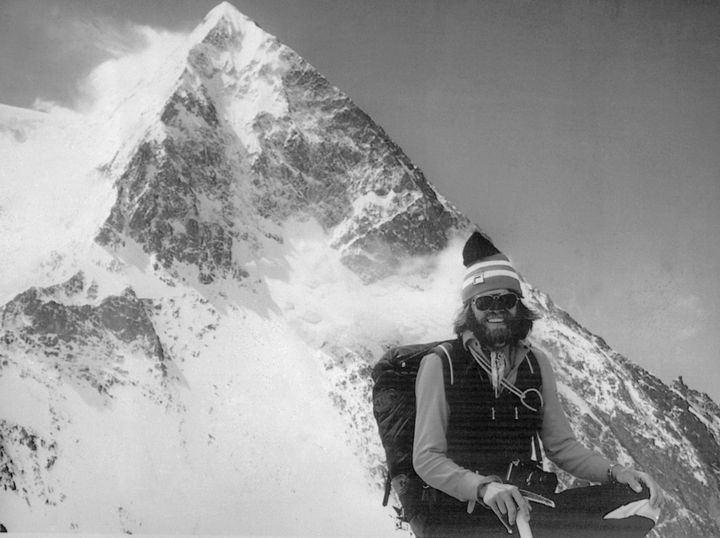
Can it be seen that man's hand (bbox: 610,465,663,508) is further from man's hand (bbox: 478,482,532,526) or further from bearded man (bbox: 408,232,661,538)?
man's hand (bbox: 478,482,532,526)

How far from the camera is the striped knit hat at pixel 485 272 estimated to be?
7.88 ft

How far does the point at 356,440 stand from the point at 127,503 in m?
4.14

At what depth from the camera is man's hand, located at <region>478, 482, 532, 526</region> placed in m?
1.87

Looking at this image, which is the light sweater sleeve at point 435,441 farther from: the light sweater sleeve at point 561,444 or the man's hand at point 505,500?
the light sweater sleeve at point 561,444

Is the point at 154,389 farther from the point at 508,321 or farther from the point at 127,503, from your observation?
the point at 508,321

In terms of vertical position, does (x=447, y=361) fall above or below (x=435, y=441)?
above

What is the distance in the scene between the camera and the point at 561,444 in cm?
231

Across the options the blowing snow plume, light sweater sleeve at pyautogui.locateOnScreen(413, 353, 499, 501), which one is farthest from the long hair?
the blowing snow plume

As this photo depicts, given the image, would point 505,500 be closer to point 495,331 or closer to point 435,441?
point 435,441

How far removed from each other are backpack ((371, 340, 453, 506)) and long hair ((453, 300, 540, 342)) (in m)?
0.09

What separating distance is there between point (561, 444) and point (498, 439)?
0.75 feet

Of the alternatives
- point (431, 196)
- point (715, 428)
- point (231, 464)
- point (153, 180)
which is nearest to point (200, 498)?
point (231, 464)

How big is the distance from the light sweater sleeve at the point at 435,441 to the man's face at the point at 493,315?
0.88 ft

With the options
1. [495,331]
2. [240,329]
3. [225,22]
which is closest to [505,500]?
[495,331]
